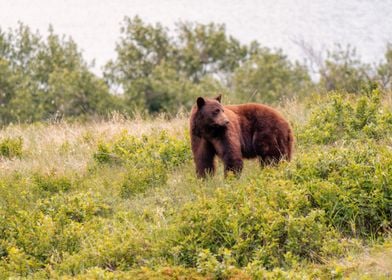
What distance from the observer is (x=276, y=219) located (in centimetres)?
669

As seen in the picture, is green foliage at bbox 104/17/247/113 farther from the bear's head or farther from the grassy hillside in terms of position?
the bear's head

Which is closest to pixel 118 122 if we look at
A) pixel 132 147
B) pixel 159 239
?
pixel 132 147

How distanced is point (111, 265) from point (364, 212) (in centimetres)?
243

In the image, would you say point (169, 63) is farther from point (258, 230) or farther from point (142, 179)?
point (258, 230)

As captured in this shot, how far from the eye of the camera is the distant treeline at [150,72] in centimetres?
4247

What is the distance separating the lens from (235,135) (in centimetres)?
865

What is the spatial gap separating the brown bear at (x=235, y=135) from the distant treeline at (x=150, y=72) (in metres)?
29.1

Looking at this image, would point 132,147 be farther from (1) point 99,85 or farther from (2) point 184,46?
(2) point 184,46

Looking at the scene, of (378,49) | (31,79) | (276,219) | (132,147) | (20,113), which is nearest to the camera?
(276,219)

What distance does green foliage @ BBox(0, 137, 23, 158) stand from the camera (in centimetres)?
1090

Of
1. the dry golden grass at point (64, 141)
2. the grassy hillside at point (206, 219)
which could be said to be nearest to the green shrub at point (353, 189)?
the grassy hillside at point (206, 219)

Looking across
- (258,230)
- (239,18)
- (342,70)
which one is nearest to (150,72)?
(342,70)

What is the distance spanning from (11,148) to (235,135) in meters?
3.94

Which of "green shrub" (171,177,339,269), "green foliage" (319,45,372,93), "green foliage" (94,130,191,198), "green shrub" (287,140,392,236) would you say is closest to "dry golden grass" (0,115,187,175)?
"green foliage" (94,130,191,198)
